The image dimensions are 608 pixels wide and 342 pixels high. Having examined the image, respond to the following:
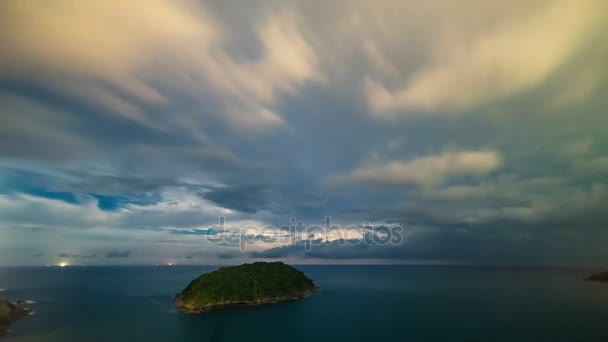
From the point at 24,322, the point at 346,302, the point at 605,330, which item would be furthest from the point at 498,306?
the point at 24,322

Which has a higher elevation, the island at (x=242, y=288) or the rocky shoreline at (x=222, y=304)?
the island at (x=242, y=288)

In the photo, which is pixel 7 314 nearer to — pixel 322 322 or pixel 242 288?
pixel 242 288

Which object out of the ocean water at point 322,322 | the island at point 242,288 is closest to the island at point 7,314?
the ocean water at point 322,322

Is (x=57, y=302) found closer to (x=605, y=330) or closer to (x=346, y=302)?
(x=346, y=302)

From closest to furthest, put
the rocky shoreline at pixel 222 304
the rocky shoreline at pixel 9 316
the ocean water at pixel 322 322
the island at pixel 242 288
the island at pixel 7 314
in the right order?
the ocean water at pixel 322 322, the rocky shoreline at pixel 9 316, the island at pixel 7 314, the rocky shoreline at pixel 222 304, the island at pixel 242 288

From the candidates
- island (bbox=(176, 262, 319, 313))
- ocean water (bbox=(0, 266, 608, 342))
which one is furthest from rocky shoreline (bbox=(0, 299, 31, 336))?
island (bbox=(176, 262, 319, 313))

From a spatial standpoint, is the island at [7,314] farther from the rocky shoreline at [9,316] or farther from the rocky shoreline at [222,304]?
the rocky shoreline at [222,304]

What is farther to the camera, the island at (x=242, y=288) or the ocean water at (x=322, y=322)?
the island at (x=242, y=288)
